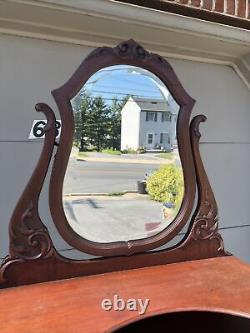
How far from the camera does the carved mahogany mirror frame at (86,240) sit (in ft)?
2.41

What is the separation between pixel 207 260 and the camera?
90 cm

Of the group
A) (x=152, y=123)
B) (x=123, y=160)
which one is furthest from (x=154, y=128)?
(x=123, y=160)

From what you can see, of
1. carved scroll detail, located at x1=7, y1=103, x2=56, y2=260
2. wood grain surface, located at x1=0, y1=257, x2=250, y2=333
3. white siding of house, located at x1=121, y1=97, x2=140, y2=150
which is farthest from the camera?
white siding of house, located at x1=121, y1=97, x2=140, y2=150

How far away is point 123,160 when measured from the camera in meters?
0.88

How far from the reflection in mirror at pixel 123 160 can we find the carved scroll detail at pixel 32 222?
0.06 meters

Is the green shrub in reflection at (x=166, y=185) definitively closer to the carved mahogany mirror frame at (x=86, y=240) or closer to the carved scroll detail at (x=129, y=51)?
the carved mahogany mirror frame at (x=86, y=240)

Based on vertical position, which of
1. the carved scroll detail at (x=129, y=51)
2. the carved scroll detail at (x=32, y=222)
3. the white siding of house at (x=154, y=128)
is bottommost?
the carved scroll detail at (x=32, y=222)

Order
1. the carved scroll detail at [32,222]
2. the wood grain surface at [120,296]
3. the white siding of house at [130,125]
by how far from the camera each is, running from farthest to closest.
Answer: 1. the white siding of house at [130,125]
2. the carved scroll detail at [32,222]
3. the wood grain surface at [120,296]

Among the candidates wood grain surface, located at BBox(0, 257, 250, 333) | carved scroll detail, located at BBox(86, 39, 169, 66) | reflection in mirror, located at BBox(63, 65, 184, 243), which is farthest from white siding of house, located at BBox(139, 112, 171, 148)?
wood grain surface, located at BBox(0, 257, 250, 333)

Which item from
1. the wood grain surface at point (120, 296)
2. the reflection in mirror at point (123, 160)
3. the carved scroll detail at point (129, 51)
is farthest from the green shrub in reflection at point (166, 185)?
the carved scroll detail at point (129, 51)

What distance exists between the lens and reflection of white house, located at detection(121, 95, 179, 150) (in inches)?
34.6

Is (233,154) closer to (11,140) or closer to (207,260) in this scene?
(207,260)

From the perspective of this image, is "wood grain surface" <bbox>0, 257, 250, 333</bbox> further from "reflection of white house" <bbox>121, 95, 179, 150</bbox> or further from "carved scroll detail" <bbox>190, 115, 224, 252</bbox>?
"reflection of white house" <bbox>121, 95, 179, 150</bbox>

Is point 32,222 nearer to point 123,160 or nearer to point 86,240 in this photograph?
point 86,240
